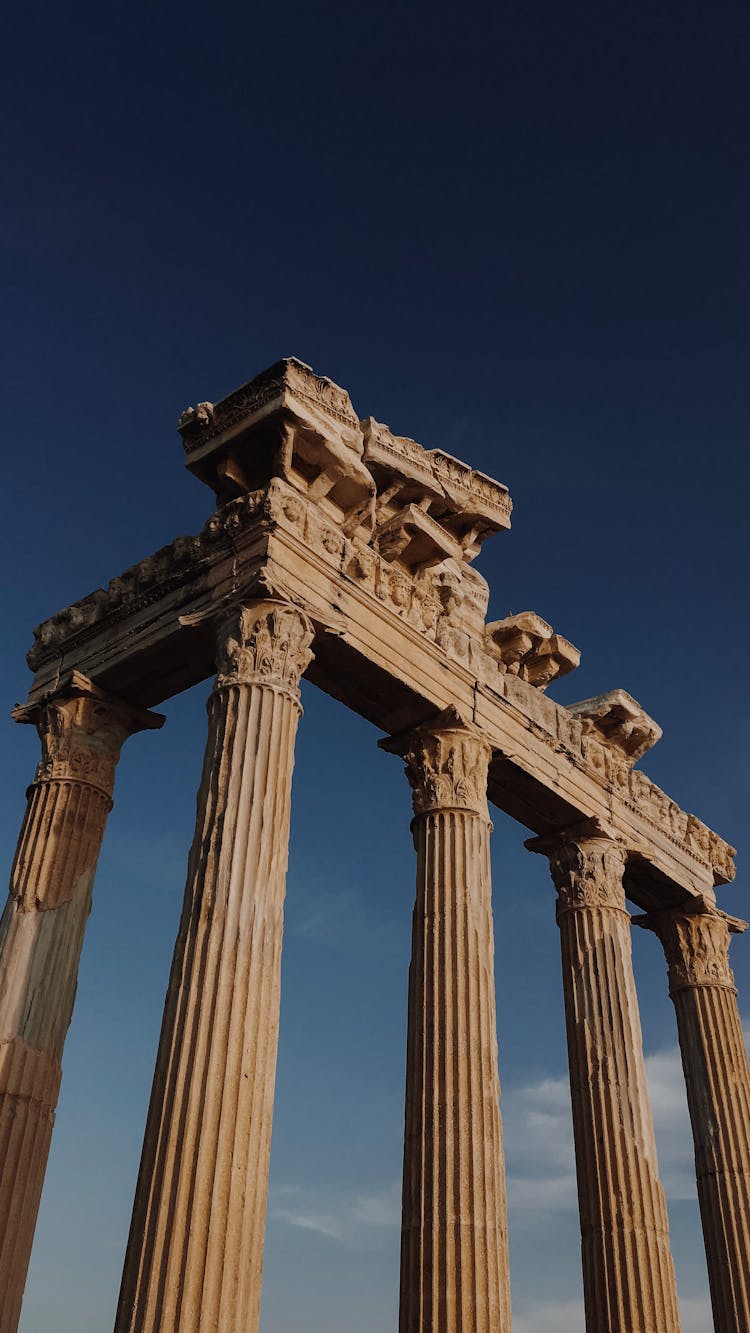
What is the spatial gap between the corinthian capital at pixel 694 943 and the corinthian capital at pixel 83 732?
46.5 feet

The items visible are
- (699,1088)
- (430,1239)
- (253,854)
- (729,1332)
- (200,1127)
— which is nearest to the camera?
(200,1127)

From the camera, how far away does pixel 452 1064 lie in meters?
18.4

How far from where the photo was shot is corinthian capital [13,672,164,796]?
817 inches

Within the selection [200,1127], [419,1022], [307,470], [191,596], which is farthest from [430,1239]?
[307,470]

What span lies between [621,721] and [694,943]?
6.01 m

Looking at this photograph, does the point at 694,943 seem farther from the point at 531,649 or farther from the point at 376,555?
the point at 376,555

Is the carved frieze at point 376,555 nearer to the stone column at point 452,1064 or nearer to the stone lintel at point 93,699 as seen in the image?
the stone lintel at point 93,699

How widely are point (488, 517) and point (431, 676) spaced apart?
4431 mm

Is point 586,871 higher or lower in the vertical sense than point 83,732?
higher

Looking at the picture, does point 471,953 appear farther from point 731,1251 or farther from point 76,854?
point 731,1251

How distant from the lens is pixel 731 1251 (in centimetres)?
2477

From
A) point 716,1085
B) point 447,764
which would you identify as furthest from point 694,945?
point 447,764

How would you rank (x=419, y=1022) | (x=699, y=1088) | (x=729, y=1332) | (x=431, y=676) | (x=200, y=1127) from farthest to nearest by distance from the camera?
(x=699, y=1088)
(x=729, y=1332)
(x=431, y=676)
(x=419, y=1022)
(x=200, y=1127)

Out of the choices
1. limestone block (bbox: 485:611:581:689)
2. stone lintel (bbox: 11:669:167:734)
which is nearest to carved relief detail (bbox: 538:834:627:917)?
limestone block (bbox: 485:611:581:689)
